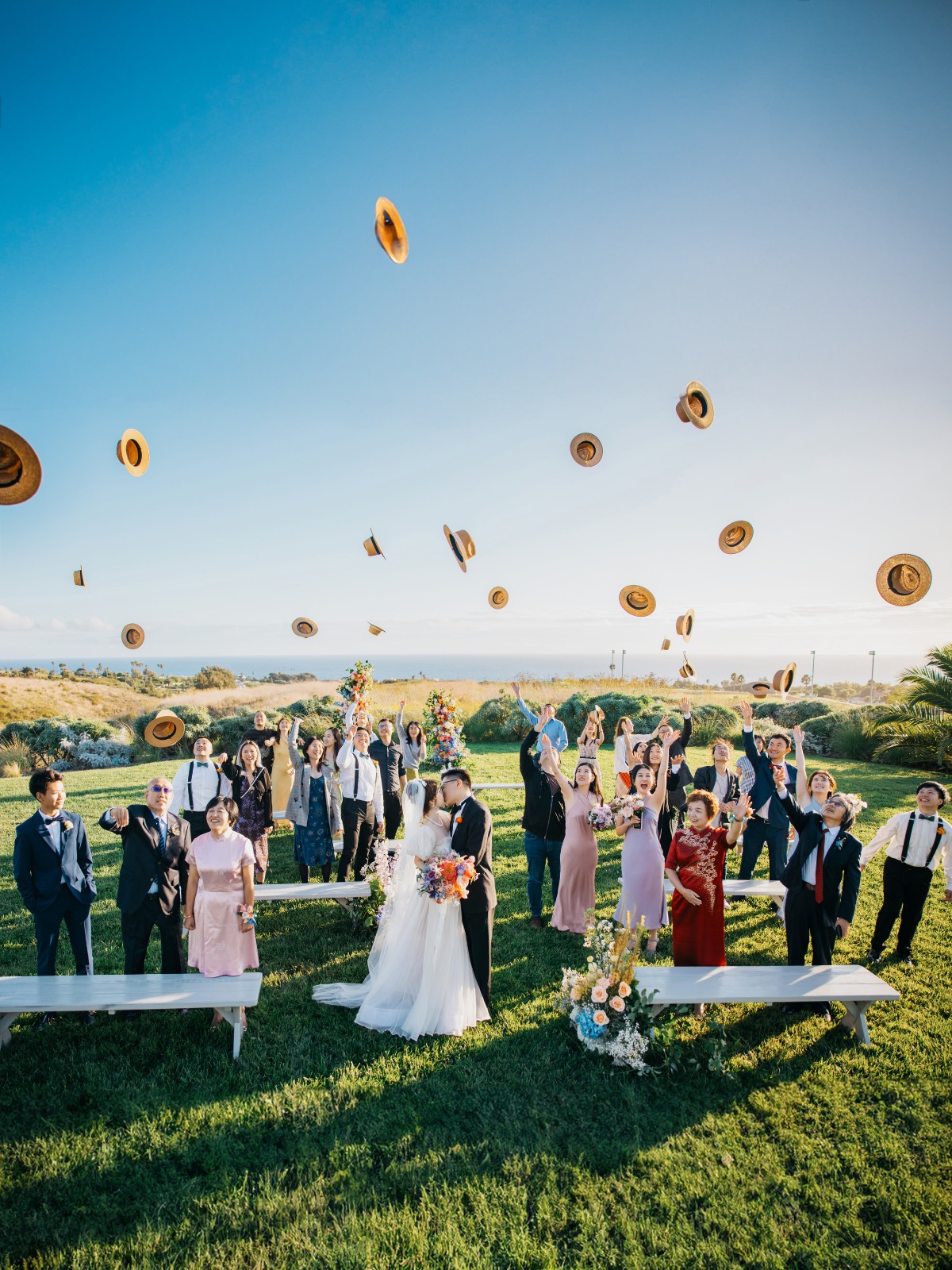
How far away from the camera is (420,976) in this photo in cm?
601

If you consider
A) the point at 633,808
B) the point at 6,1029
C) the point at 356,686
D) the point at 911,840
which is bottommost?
the point at 6,1029

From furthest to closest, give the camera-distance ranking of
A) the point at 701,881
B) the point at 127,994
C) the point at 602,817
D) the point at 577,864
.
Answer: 1. the point at 577,864
2. the point at 602,817
3. the point at 701,881
4. the point at 127,994

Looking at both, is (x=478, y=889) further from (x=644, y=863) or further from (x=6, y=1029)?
(x=6, y=1029)

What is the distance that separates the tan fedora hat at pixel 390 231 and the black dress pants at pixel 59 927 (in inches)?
245

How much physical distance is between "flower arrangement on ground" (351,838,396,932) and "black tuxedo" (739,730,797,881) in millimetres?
4867

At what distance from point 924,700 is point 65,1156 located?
24.3m

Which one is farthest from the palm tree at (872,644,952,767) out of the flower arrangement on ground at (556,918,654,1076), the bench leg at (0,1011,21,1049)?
the bench leg at (0,1011,21,1049)

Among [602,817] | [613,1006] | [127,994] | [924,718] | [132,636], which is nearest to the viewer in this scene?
[613,1006]

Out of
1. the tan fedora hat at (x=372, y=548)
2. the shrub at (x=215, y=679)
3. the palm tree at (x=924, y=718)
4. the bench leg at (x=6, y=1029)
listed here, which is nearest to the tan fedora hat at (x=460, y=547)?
the tan fedora hat at (x=372, y=548)

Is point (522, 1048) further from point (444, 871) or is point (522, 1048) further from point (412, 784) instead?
point (412, 784)

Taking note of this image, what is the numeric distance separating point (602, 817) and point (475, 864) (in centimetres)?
218

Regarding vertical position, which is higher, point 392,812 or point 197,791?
point 197,791

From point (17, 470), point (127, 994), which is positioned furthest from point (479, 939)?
point (17, 470)

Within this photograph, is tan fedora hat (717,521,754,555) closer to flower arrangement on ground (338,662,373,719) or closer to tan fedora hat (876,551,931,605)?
tan fedora hat (876,551,931,605)
